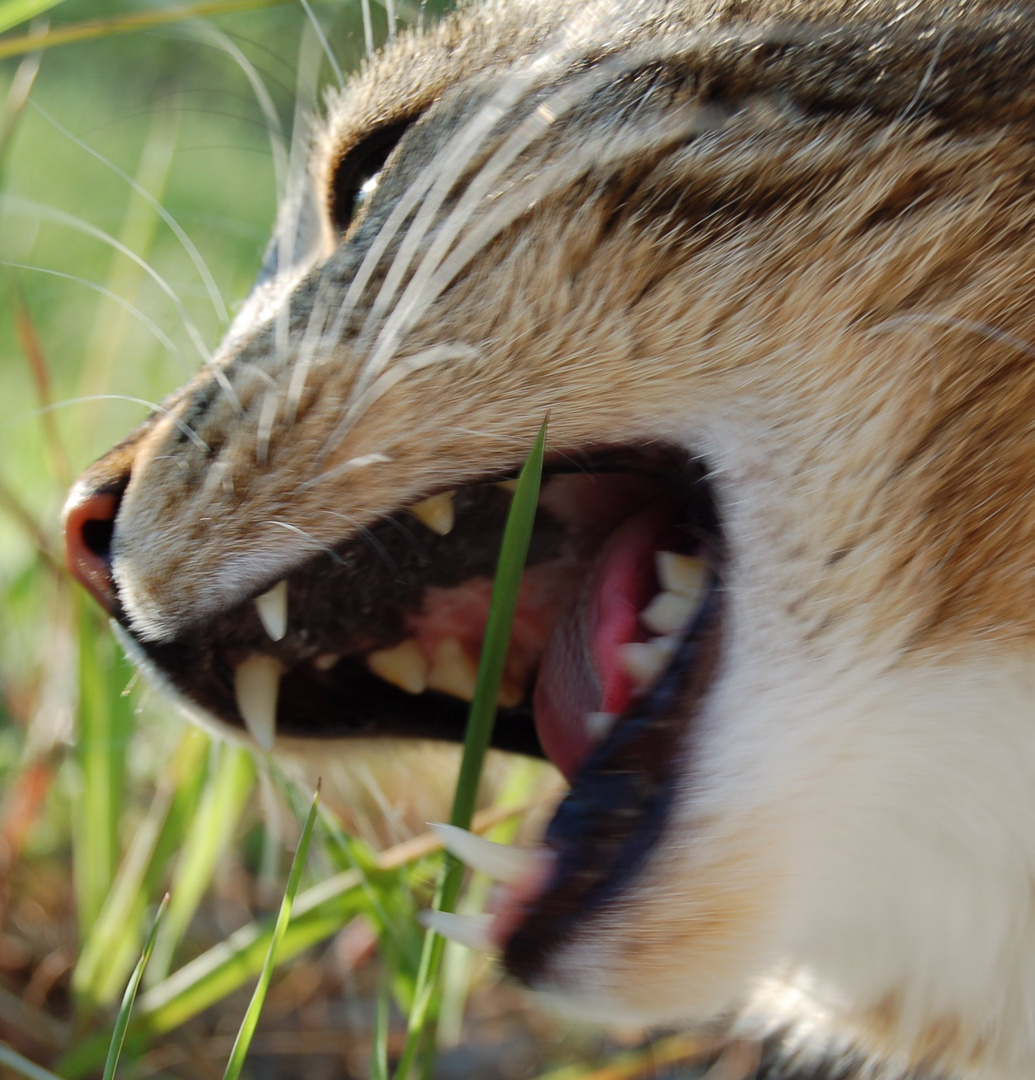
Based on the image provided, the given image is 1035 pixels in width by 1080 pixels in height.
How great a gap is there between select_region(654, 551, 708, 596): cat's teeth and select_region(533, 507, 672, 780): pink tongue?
6 cm

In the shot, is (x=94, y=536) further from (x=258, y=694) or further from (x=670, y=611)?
(x=670, y=611)

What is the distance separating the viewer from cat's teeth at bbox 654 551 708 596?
3.26 ft

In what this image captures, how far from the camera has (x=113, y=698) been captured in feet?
4.78

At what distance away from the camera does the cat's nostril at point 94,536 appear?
3.42 feet

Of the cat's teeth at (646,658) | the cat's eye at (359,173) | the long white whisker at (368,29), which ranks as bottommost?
the cat's teeth at (646,658)

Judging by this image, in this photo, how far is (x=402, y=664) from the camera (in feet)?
4.03

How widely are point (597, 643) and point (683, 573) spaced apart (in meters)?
0.12

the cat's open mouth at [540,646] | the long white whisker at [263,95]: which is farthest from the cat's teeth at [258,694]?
the long white whisker at [263,95]

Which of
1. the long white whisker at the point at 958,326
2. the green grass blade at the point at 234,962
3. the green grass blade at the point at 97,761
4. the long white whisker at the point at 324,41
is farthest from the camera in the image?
the green grass blade at the point at 97,761

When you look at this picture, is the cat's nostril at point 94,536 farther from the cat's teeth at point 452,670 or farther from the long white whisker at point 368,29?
the long white whisker at point 368,29

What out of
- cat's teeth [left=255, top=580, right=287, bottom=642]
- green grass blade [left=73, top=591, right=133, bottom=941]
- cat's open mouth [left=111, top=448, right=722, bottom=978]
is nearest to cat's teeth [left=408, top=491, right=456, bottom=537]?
cat's open mouth [left=111, top=448, right=722, bottom=978]

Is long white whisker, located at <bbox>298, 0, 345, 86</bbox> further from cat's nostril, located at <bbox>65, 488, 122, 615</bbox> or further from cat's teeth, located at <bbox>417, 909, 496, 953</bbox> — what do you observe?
cat's teeth, located at <bbox>417, 909, 496, 953</bbox>

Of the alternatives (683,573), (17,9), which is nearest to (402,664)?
(683,573)

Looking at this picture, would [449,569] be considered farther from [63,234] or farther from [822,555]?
[63,234]
